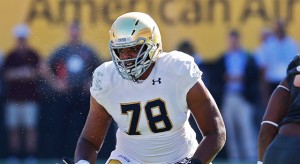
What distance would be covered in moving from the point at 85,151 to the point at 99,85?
39 cm

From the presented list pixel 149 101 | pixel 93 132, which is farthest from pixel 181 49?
pixel 149 101

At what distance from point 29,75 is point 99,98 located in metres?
5.26

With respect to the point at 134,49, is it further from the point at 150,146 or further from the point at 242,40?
the point at 242,40

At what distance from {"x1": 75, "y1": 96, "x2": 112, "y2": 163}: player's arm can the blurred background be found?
209 inches

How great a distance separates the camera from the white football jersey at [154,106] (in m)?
4.90

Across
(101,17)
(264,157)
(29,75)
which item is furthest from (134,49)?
(101,17)

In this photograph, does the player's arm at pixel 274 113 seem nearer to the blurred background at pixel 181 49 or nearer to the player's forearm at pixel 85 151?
the player's forearm at pixel 85 151

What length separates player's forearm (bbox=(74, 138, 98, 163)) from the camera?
5.03m

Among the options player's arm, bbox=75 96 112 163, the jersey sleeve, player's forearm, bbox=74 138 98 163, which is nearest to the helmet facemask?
the jersey sleeve

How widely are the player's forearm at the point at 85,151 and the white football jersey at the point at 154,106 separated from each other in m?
0.19

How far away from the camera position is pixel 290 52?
10883 millimetres

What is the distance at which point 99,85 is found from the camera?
4.97 m

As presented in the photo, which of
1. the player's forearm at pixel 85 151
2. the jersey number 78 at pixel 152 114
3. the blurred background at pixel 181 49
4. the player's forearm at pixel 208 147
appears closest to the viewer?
the player's forearm at pixel 208 147

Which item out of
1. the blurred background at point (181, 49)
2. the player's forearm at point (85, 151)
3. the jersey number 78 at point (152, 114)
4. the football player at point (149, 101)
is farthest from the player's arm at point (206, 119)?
the blurred background at point (181, 49)
